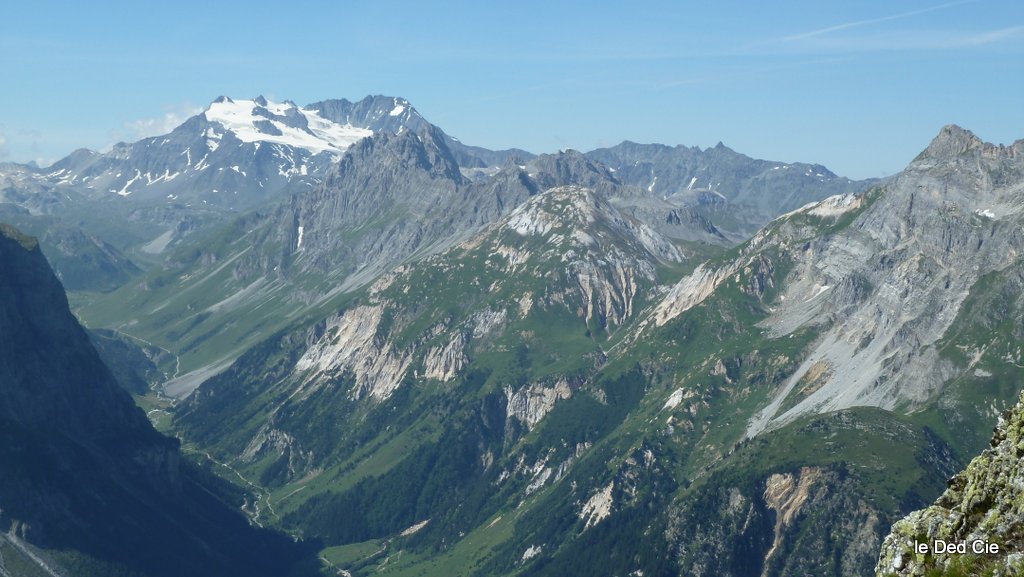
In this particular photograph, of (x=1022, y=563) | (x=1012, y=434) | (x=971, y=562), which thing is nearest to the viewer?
(x=1022, y=563)

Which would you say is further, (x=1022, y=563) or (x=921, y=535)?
(x=921, y=535)

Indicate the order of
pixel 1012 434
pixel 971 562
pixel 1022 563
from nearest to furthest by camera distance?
pixel 1022 563 → pixel 971 562 → pixel 1012 434

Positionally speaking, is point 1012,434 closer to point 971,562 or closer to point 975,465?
point 975,465

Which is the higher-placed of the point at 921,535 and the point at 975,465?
the point at 975,465

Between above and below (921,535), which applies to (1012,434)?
above

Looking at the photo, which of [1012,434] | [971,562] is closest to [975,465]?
[1012,434]

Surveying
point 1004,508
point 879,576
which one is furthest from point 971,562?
point 879,576

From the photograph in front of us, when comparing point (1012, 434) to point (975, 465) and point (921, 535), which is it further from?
point (921, 535)
